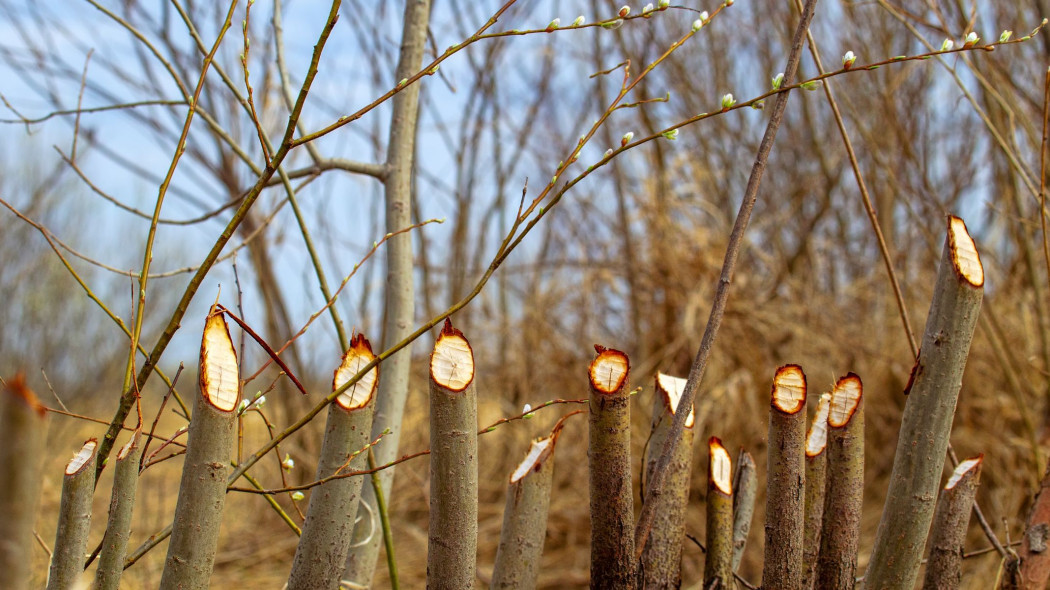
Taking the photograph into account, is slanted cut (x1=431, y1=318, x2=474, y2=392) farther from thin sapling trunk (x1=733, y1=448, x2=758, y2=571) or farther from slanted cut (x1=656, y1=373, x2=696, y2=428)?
thin sapling trunk (x1=733, y1=448, x2=758, y2=571)

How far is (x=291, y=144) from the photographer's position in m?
0.84

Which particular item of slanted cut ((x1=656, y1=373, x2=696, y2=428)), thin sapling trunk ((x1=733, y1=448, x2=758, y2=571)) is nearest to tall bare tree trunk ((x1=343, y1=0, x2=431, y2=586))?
slanted cut ((x1=656, y1=373, x2=696, y2=428))

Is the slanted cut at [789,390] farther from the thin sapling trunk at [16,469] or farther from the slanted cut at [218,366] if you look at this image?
the thin sapling trunk at [16,469]

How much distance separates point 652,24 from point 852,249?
6.49ft

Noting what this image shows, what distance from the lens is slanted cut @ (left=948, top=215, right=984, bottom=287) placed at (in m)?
0.97

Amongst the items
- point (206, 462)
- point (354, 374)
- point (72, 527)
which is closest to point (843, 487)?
point (354, 374)

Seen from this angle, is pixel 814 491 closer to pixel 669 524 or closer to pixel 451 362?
pixel 669 524

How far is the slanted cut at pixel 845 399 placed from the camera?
1.07 m

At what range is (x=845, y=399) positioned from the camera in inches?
42.3

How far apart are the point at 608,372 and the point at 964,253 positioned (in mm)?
460

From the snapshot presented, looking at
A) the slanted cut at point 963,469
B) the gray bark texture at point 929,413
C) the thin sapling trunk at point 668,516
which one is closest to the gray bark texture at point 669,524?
the thin sapling trunk at point 668,516

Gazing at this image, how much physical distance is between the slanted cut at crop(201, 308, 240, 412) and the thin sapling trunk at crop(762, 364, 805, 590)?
25.4 inches

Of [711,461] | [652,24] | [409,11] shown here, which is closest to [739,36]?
[652,24]

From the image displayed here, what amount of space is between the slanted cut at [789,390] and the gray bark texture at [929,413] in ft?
0.44
